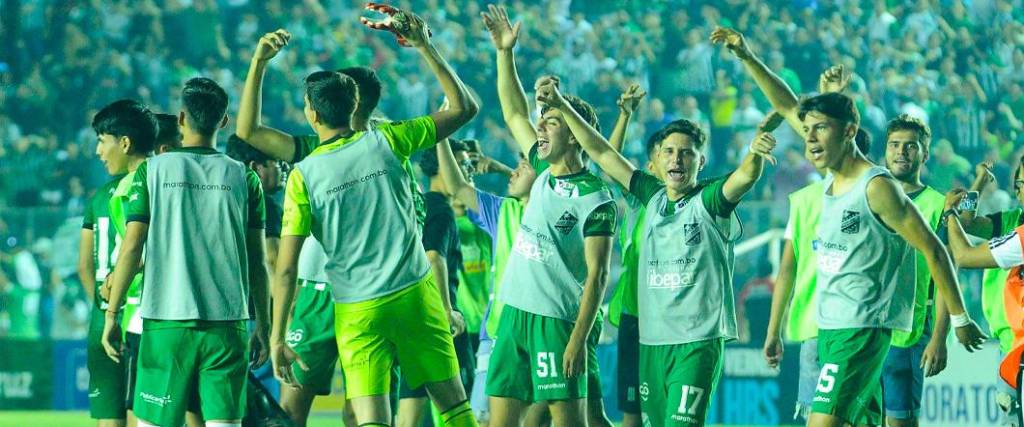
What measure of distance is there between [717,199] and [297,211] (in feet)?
6.87

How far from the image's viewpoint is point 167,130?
24.9 feet

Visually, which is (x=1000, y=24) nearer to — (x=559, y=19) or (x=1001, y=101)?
(x=1001, y=101)

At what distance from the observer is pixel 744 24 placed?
20203 millimetres

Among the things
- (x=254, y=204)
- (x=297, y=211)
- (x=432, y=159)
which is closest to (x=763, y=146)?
(x=297, y=211)

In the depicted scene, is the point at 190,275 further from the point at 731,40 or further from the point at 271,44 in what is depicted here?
the point at 731,40

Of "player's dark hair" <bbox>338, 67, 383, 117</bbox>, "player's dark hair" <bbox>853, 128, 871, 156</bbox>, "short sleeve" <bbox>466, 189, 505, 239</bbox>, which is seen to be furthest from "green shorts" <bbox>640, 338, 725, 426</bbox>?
"short sleeve" <bbox>466, 189, 505, 239</bbox>

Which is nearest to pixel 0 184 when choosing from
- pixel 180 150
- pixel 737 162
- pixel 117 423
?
pixel 737 162

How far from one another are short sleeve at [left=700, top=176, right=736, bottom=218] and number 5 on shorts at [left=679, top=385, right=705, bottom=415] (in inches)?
34.8

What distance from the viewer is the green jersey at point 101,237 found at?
7.46m

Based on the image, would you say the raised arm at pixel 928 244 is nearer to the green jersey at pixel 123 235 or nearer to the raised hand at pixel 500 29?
the raised hand at pixel 500 29

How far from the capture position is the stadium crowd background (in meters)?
18.7

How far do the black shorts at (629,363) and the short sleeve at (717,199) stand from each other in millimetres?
1635

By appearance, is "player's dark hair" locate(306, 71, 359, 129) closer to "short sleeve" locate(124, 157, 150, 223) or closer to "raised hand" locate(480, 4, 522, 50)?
"short sleeve" locate(124, 157, 150, 223)

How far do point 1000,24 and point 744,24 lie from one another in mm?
3653
